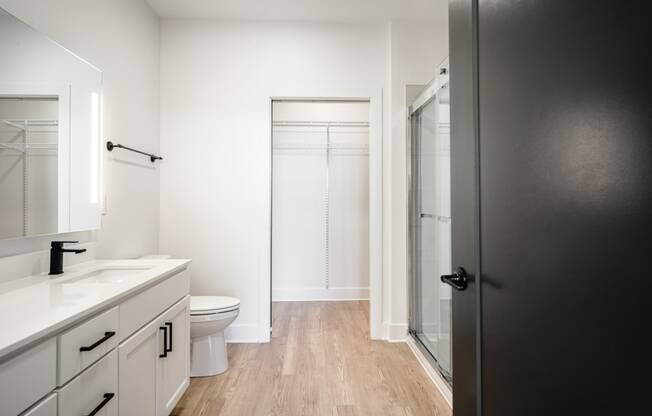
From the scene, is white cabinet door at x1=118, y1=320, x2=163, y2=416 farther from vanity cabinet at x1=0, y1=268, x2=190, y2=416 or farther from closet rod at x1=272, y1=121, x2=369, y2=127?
closet rod at x1=272, y1=121, x2=369, y2=127

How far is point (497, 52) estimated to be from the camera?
2.94 ft

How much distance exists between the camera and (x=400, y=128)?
2.98 metres

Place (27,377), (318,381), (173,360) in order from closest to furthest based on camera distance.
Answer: (27,377) < (173,360) < (318,381)

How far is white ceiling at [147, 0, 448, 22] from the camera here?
272cm

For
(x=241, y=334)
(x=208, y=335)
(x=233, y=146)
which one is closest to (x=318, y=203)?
(x=233, y=146)

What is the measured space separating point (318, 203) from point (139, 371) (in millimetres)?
2831

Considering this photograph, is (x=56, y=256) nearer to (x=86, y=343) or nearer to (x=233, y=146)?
(x=86, y=343)

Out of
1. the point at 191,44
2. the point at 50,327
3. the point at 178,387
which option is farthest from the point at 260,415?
the point at 191,44

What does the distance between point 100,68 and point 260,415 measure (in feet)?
7.14

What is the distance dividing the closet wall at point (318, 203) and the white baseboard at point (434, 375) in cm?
143

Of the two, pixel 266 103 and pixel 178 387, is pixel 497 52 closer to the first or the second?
pixel 178 387

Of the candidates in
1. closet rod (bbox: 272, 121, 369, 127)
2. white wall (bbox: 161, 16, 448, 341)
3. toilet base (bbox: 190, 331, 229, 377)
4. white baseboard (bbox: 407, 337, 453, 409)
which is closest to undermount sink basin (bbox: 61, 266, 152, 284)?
toilet base (bbox: 190, 331, 229, 377)

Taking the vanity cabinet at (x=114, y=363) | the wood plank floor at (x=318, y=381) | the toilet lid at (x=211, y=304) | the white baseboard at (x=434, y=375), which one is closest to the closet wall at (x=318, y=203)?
the wood plank floor at (x=318, y=381)

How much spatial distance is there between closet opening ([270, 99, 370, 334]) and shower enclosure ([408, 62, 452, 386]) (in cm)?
126
